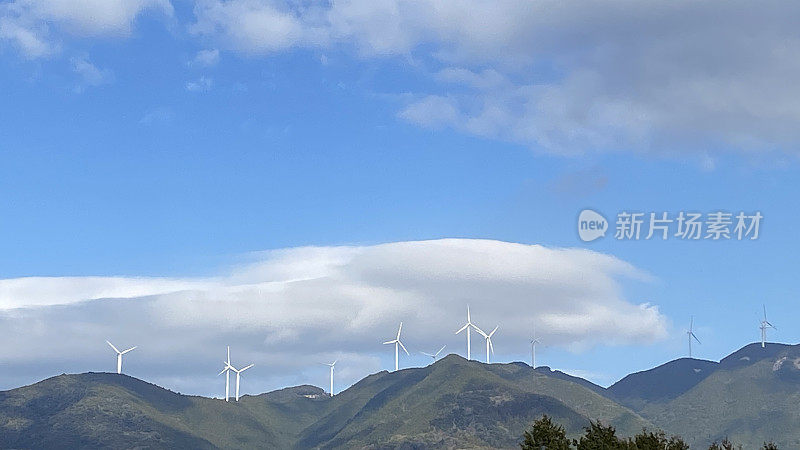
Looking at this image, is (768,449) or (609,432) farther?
(609,432)

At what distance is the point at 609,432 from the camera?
447 ft

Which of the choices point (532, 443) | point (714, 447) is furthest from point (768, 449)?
point (532, 443)

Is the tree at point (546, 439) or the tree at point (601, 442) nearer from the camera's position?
the tree at point (546, 439)

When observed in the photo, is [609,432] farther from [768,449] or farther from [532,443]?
[768,449]

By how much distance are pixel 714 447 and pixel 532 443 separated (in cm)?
2338

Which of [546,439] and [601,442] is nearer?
[546,439]

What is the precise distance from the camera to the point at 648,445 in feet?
428

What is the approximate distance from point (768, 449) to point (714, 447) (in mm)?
8527

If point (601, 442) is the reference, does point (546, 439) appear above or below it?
above

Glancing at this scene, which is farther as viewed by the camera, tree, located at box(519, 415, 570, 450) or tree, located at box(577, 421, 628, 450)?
tree, located at box(577, 421, 628, 450)

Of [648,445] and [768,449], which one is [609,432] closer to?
[648,445]

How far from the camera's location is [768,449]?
126562 mm

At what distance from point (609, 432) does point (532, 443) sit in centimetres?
1063

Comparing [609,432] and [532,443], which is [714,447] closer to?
[609,432]
